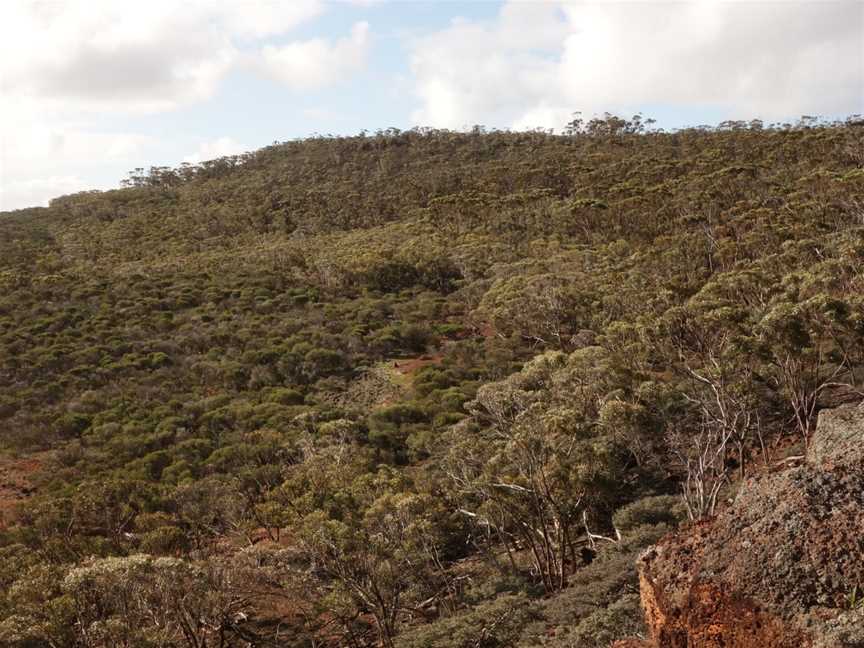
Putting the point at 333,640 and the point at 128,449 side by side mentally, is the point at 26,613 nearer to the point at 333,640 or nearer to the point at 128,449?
the point at 333,640

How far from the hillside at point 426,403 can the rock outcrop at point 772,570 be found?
6.12 feet

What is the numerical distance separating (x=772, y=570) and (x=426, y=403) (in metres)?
26.9

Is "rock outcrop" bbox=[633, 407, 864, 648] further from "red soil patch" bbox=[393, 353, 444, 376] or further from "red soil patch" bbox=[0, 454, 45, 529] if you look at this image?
"red soil patch" bbox=[393, 353, 444, 376]

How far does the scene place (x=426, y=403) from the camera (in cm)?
3138

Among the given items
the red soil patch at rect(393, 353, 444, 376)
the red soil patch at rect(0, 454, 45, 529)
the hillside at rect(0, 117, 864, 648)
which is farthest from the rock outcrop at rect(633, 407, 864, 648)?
the red soil patch at rect(393, 353, 444, 376)

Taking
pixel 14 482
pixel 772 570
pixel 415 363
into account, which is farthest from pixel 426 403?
pixel 772 570

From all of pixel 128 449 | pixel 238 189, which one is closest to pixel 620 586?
pixel 128 449

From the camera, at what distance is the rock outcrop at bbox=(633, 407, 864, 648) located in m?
4.55

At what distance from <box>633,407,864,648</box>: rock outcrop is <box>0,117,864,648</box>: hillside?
1.87 metres

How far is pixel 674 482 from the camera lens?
72.1 feet

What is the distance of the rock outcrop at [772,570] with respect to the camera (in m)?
4.55

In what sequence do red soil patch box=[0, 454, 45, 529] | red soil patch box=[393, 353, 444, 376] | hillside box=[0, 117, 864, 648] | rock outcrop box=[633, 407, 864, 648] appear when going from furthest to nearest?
red soil patch box=[393, 353, 444, 376] → red soil patch box=[0, 454, 45, 529] → hillside box=[0, 117, 864, 648] → rock outcrop box=[633, 407, 864, 648]

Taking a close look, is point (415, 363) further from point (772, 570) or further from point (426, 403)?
point (772, 570)

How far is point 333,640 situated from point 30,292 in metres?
47.9
